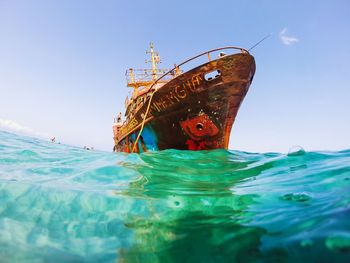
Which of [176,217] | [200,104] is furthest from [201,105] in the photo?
[176,217]

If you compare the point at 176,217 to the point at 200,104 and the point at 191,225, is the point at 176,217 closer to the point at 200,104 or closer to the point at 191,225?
the point at 191,225

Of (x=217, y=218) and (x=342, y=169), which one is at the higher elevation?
(x=342, y=169)

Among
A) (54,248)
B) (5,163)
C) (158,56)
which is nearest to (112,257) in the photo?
(54,248)

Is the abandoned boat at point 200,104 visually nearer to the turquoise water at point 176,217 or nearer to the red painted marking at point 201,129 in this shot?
the red painted marking at point 201,129

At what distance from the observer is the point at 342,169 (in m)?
3.64

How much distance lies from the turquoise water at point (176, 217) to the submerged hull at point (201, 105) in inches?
175

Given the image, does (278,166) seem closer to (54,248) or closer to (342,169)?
(342,169)

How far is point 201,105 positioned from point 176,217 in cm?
595

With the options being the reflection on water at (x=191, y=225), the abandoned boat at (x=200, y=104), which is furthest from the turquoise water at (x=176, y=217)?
the abandoned boat at (x=200, y=104)

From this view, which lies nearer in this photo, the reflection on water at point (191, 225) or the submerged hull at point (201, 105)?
the reflection on water at point (191, 225)

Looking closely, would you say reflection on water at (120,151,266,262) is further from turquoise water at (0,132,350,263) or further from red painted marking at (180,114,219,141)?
red painted marking at (180,114,219,141)

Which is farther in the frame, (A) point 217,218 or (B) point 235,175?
(B) point 235,175

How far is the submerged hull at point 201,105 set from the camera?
7988 millimetres

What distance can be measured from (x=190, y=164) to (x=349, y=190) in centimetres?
357
